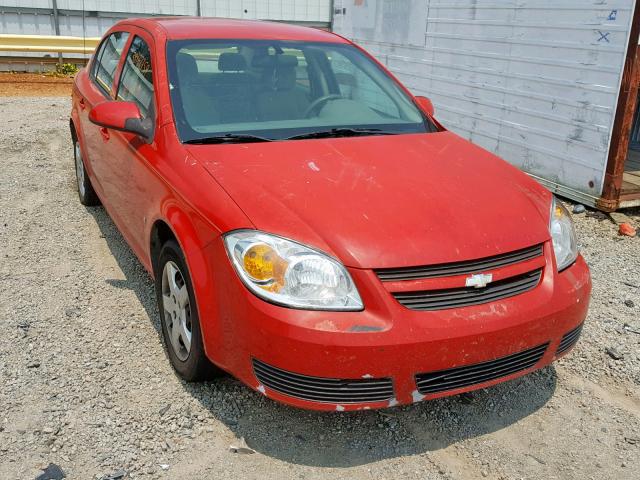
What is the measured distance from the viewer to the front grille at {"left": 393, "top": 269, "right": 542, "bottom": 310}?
2445mm

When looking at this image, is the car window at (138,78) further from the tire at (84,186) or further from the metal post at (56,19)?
the metal post at (56,19)

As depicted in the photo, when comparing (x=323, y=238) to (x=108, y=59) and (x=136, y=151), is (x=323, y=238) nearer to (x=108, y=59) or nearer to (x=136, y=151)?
(x=136, y=151)

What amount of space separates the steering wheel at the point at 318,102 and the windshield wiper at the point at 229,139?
1.42 feet

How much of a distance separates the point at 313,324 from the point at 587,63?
4919 millimetres

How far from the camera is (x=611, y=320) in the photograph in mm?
3986

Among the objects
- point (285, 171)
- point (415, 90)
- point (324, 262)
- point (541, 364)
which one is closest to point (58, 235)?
point (285, 171)

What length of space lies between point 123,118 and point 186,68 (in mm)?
471

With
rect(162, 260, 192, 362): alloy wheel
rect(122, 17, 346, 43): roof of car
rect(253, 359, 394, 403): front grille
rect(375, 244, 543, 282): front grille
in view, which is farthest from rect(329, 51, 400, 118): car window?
rect(253, 359, 394, 403): front grille

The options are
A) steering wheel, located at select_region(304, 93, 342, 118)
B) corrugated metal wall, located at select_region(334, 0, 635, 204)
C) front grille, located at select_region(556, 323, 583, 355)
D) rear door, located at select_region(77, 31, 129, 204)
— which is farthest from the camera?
corrugated metal wall, located at select_region(334, 0, 635, 204)

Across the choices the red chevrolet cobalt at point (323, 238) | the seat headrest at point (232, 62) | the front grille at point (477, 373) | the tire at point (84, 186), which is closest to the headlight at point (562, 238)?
the red chevrolet cobalt at point (323, 238)

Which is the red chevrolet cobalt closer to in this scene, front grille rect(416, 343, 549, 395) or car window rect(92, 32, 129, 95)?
front grille rect(416, 343, 549, 395)

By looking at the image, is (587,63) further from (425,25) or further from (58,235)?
(58,235)

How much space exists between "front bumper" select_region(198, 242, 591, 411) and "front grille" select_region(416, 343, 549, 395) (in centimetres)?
1

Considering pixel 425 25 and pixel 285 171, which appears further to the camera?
pixel 425 25
